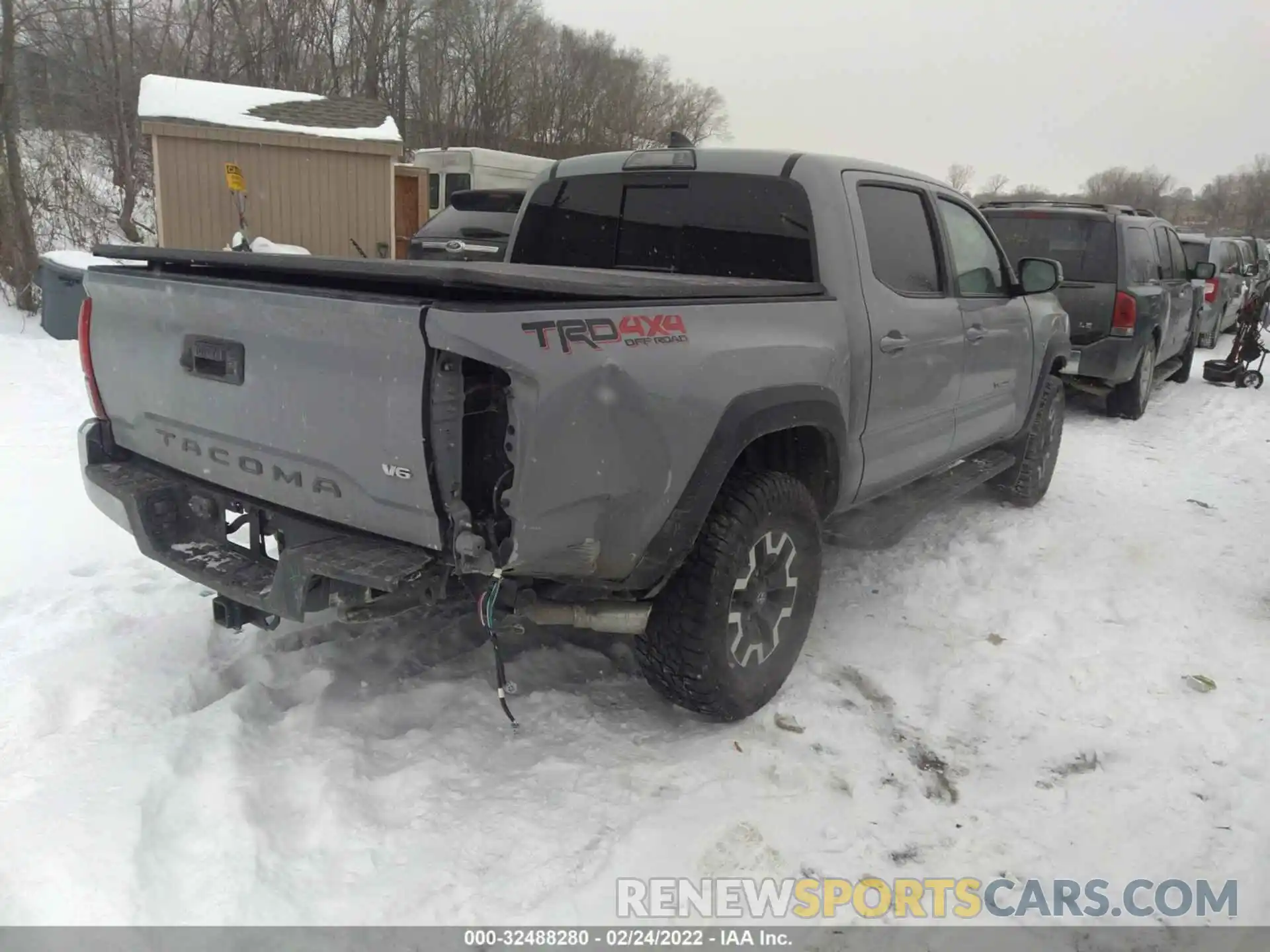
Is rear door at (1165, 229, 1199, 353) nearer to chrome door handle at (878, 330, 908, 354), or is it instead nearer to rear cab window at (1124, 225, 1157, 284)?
rear cab window at (1124, 225, 1157, 284)

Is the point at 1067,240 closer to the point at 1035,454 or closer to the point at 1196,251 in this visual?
the point at 1035,454

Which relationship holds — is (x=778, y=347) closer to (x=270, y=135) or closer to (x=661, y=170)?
(x=661, y=170)

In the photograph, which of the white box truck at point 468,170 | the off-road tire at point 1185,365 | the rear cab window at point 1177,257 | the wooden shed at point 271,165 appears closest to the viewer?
the rear cab window at point 1177,257

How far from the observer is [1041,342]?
18.4 feet

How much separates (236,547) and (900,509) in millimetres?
3078

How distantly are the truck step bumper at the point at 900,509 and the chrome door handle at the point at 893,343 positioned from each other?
934 mm

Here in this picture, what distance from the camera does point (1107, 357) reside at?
8.34 m

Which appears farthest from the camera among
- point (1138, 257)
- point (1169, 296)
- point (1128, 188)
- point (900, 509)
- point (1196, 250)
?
point (1128, 188)

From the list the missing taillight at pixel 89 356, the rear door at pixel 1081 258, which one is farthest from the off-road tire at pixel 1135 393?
the missing taillight at pixel 89 356

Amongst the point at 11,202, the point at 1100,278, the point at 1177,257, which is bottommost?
the point at 11,202

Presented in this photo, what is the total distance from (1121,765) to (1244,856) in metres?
0.48

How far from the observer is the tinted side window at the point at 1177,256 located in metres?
10.0

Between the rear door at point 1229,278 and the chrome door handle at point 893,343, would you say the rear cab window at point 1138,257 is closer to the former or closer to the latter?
the chrome door handle at point 893,343

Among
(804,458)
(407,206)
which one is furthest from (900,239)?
(407,206)
